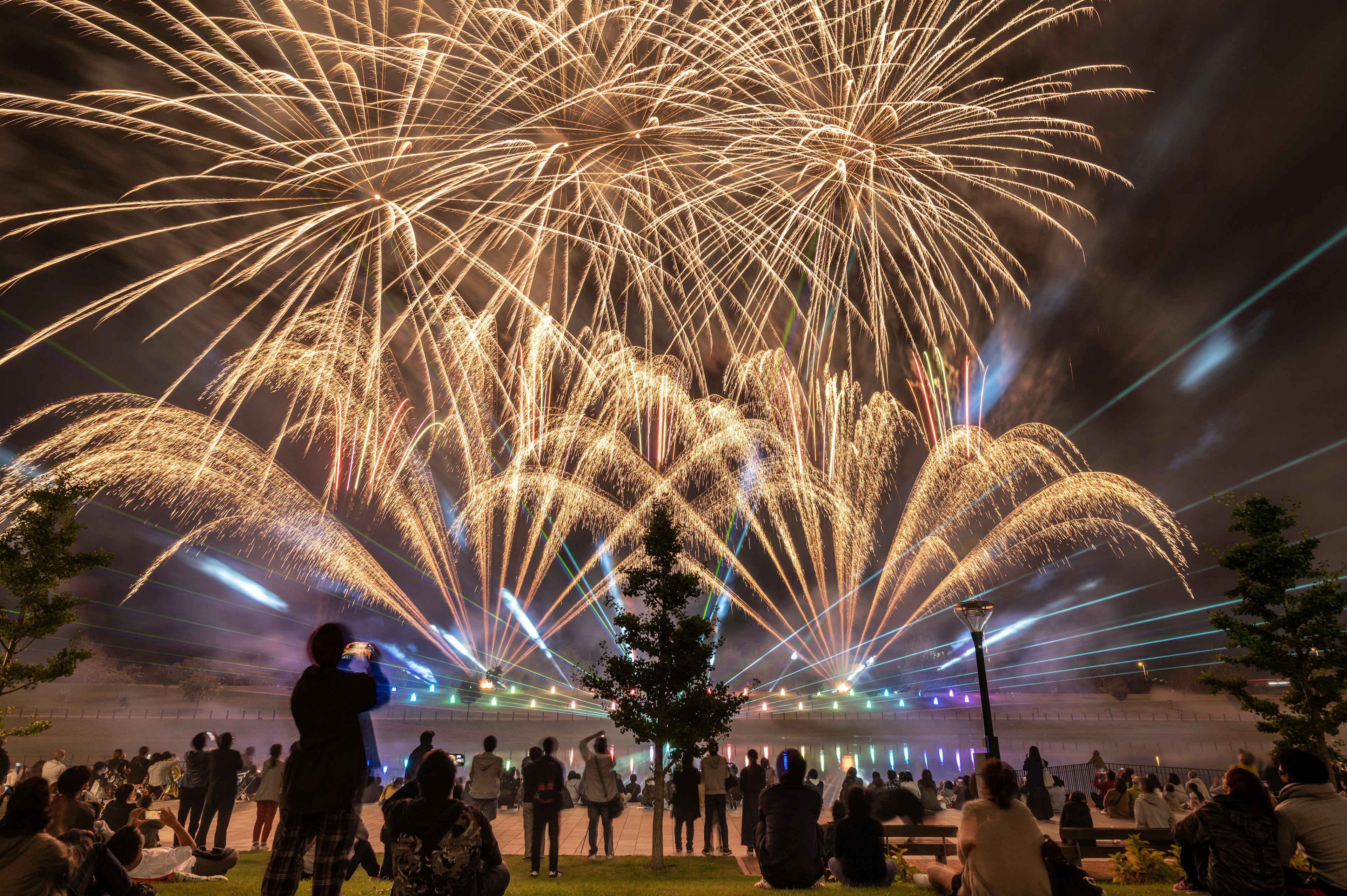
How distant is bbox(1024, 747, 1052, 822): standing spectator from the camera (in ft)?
58.1

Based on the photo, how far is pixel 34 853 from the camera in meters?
4.84

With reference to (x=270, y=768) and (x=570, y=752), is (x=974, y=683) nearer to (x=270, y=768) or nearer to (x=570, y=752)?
(x=570, y=752)

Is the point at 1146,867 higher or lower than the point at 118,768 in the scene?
lower

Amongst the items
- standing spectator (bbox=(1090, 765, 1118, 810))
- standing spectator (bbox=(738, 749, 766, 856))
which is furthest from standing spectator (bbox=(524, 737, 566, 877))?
standing spectator (bbox=(1090, 765, 1118, 810))

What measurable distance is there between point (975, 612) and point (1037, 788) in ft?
22.7

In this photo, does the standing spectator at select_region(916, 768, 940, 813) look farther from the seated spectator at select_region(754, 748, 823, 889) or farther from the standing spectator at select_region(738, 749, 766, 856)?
the seated spectator at select_region(754, 748, 823, 889)

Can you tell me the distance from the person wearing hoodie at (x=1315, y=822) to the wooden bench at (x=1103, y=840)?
496 cm

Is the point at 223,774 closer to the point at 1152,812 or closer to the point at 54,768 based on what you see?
the point at 54,768

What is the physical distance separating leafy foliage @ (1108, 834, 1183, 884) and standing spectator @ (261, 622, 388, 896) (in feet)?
35.6

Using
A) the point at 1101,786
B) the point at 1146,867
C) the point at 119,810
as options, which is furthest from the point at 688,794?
the point at 1101,786

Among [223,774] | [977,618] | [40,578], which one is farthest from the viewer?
[40,578]

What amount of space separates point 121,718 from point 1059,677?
13321cm

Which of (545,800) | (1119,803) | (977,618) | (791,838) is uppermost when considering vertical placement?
(977,618)

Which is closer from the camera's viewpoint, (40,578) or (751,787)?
(751,787)
